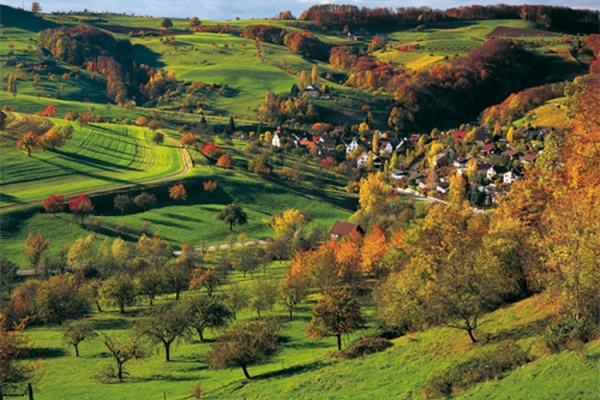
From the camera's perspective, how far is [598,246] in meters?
29.5

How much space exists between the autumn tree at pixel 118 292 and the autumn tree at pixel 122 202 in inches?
1471

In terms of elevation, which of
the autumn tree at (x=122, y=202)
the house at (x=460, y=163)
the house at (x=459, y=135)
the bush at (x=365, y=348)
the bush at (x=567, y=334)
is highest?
the bush at (x=567, y=334)

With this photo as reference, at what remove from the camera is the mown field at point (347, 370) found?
2608 cm

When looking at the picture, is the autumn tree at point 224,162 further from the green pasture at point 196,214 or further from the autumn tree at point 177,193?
the autumn tree at point 177,193

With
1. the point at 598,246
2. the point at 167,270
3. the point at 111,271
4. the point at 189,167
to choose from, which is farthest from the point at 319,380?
the point at 189,167

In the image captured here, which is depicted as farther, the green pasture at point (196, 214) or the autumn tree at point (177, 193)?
the autumn tree at point (177, 193)

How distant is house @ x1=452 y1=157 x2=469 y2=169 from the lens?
143 m

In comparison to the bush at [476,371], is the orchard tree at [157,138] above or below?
below

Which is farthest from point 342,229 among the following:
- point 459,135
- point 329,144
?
point 459,135

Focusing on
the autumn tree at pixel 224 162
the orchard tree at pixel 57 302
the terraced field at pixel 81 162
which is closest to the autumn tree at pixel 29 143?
the terraced field at pixel 81 162

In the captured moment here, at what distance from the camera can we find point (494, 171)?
13112cm

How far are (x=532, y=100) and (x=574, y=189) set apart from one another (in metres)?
166

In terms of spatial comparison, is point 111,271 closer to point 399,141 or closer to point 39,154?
point 39,154

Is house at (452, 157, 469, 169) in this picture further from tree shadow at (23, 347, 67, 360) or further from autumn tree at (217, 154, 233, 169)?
tree shadow at (23, 347, 67, 360)
